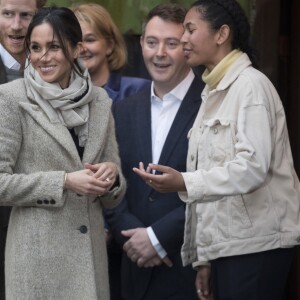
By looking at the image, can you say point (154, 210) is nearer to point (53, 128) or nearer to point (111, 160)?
point (111, 160)

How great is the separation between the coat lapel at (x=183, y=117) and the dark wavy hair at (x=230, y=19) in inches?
22.2

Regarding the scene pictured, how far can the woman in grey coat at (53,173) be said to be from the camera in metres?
3.91

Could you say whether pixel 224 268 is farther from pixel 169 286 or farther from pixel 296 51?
pixel 296 51

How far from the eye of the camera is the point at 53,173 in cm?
392

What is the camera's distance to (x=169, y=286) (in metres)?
4.68

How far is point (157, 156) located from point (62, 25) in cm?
96

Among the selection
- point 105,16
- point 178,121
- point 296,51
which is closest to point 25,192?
point 178,121

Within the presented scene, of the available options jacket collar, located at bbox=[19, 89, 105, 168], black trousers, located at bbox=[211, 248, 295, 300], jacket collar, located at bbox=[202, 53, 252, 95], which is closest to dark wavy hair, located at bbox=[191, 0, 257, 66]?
jacket collar, located at bbox=[202, 53, 252, 95]

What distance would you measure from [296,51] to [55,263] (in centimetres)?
247

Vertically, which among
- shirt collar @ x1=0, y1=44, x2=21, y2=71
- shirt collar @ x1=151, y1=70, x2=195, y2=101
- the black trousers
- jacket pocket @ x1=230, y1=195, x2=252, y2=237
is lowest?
the black trousers

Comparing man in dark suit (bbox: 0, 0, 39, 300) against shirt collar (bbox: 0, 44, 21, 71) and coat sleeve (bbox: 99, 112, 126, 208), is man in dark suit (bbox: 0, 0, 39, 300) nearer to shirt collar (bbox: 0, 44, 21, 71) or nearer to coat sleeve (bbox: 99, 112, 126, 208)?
shirt collar (bbox: 0, 44, 21, 71)

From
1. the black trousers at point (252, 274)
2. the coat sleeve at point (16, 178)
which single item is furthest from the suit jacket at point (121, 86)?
the black trousers at point (252, 274)

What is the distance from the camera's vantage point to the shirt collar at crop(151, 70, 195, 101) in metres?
4.79

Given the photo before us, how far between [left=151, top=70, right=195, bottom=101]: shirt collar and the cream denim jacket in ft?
2.03
